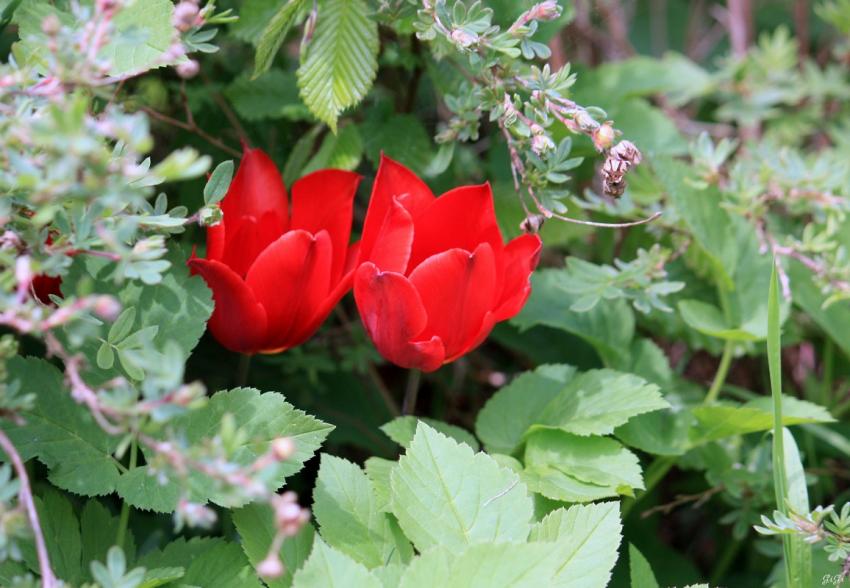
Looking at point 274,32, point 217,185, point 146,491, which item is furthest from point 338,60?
point 146,491

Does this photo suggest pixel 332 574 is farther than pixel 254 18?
No

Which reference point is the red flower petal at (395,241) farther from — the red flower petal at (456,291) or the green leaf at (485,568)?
the green leaf at (485,568)

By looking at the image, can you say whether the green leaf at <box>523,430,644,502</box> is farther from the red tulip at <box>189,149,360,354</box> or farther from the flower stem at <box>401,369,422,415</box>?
the red tulip at <box>189,149,360,354</box>

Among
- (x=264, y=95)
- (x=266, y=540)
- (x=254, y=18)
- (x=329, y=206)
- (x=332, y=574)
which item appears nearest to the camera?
(x=332, y=574)

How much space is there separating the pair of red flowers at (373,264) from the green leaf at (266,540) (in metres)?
0.15

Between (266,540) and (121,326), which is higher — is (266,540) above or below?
below

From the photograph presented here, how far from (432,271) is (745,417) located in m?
0.35

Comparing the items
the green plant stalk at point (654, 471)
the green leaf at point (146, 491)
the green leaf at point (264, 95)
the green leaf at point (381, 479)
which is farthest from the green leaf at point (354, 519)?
the green leaf at point (264, 95)

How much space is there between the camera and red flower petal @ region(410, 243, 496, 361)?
2.47 ft

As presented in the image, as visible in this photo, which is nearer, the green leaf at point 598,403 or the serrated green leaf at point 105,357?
the serrated green leaf at point 105,357

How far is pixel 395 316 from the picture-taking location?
30.3 inches

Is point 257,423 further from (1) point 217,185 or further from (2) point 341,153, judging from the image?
(2) point 341,153

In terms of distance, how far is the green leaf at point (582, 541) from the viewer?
694mm

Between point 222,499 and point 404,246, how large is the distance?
23cm
